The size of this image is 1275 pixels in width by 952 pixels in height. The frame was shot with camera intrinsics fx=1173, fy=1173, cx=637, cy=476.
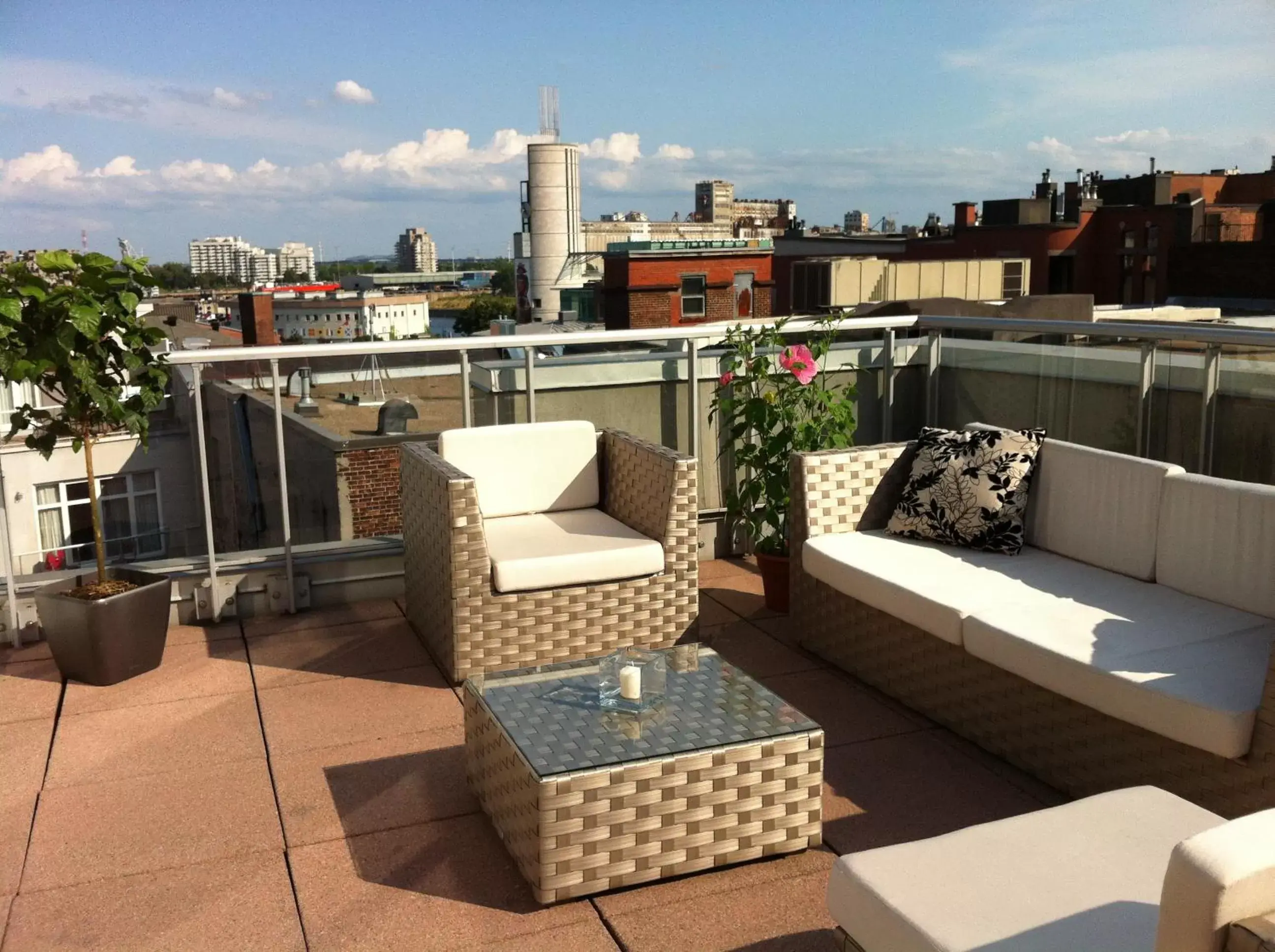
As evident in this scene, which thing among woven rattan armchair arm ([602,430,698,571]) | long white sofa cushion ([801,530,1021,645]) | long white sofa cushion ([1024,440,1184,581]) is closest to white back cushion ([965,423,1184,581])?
long white sofa cushion ([1024,440,1184,581])

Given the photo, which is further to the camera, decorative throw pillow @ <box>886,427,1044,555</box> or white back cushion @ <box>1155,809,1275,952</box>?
decorative throw pillow @ <box>886,427,1044,555</box>

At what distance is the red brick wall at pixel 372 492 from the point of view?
4824mm

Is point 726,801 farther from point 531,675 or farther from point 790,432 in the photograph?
point 790,432

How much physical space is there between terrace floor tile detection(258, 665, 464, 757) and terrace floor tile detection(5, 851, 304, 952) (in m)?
0.69

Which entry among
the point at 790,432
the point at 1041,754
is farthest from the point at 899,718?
the point at 790,432

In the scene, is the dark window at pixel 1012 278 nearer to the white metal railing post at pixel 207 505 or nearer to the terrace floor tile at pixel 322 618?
the terrace floor tile at pixel 322 618

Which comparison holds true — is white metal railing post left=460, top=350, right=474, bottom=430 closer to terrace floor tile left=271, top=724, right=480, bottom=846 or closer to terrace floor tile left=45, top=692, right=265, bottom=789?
terrace floor tile left=45, top=692, right=265, bottom=789

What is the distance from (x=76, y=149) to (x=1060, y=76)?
70717mm

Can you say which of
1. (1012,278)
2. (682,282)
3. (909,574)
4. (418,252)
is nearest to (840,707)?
(909,574)

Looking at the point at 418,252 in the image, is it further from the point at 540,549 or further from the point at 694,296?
the point at 540,549

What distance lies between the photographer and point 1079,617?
125 inches

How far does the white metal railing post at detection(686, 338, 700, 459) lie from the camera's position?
5.24 meters

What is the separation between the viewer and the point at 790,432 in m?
4.77

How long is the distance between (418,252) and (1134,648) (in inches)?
6192
